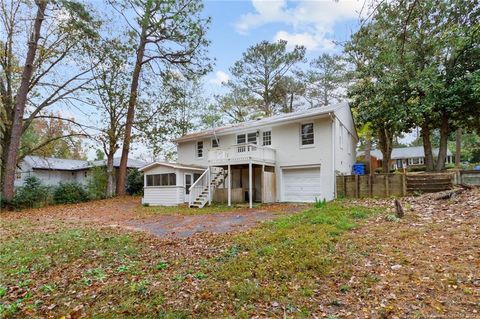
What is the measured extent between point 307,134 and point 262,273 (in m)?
12.3

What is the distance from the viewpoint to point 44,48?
56.2 ft

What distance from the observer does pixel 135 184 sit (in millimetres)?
25281

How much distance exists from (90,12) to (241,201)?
44.0 ft

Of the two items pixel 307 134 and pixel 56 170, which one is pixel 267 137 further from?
pixel 56 170

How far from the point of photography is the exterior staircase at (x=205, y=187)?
16469mm

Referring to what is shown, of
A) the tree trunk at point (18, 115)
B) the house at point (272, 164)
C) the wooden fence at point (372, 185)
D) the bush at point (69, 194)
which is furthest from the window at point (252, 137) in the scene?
the tree trunk at point (18, 115)

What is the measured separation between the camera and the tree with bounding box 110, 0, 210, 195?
2045cm

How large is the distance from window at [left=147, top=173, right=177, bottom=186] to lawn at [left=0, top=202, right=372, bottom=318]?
9973mm

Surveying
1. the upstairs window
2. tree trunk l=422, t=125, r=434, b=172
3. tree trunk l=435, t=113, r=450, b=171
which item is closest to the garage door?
the upstairs window

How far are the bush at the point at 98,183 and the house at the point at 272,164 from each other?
569cm

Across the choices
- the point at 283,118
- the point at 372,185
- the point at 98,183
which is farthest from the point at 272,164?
the point at 98,183

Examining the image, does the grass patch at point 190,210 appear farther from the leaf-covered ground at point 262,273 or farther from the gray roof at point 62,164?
the gray roof at point 62,164

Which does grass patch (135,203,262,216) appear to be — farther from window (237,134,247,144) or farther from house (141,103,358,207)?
window (237,134,247,144)

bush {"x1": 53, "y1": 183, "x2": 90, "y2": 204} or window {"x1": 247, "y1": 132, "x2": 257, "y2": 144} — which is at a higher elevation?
window {"x1": 247, "y1": 132, "x2": 257, "y2": 144}
